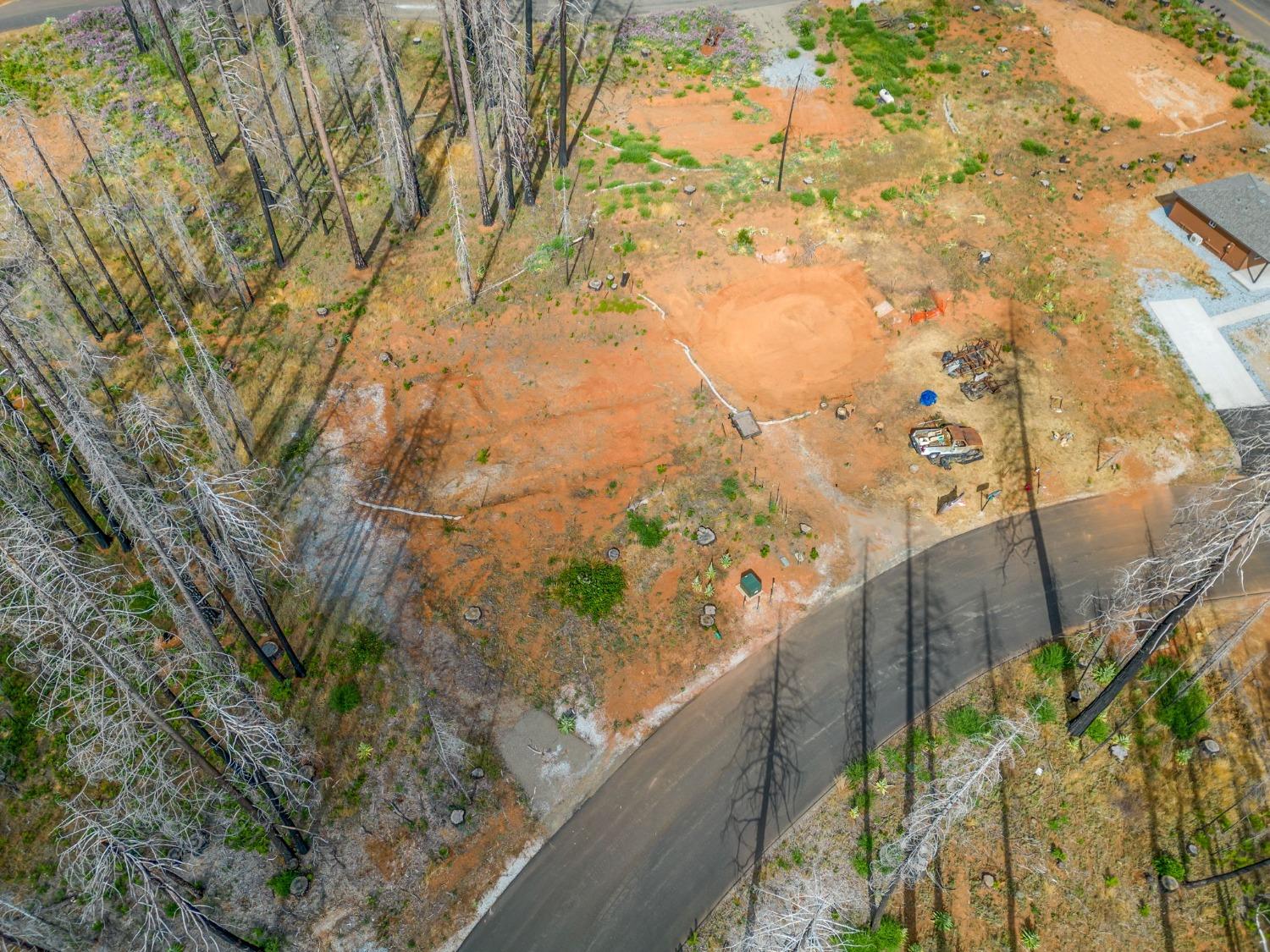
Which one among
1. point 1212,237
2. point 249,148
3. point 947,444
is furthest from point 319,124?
point 1212,237

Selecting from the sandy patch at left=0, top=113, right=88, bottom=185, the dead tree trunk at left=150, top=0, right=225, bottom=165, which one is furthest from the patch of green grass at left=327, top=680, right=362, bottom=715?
the sandy patch at left=0, top=113, right=88, bottom=185

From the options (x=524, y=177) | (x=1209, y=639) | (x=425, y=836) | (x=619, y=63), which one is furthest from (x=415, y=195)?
(x=1209, y=639)

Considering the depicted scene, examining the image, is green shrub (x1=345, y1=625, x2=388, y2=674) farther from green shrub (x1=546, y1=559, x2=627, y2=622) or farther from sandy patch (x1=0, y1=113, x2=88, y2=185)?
sandy patch (x1=0, y1=113, x2=88, y2=185)

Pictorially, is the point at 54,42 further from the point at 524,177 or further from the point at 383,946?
the point at 383,946

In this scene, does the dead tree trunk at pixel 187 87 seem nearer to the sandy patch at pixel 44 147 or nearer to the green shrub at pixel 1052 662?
the sandy patch at pixel 44 147

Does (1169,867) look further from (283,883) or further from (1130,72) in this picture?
(1130,72)

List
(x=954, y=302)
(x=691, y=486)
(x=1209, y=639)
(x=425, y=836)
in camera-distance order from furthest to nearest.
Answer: (x=954, y=302)
(x=691, y=486)
(x=1209, y=639)
(x=425, y=836)

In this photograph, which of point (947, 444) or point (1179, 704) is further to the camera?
point (947, 444)
